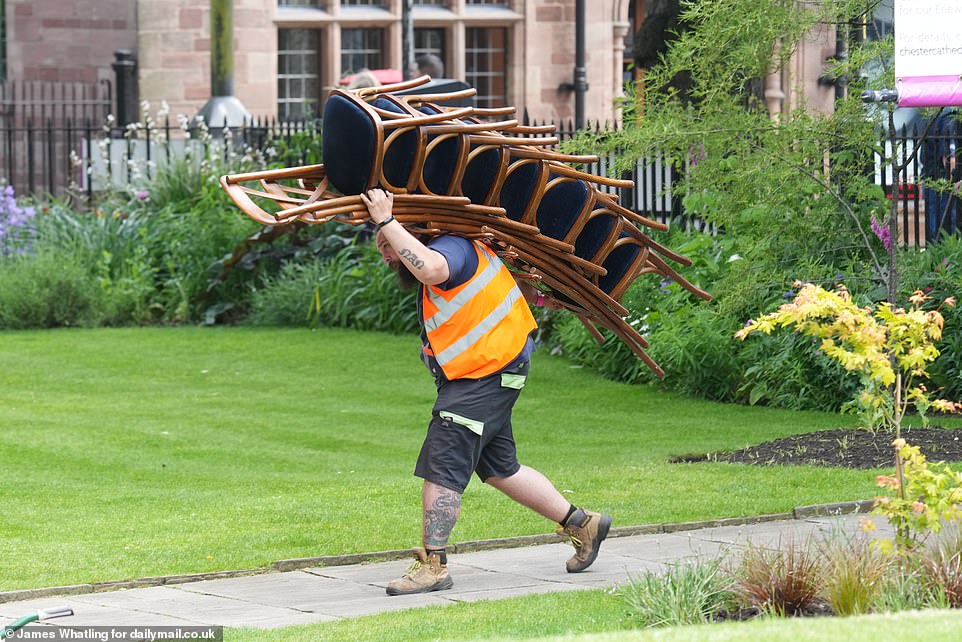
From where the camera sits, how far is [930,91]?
8.09 metres

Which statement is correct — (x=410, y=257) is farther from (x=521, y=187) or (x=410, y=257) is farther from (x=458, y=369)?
(x=521, y=187)

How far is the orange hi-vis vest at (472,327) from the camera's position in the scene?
6668 millimetres

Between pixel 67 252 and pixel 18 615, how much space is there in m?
11.7

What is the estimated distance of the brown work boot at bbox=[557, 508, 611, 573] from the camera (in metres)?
6.90

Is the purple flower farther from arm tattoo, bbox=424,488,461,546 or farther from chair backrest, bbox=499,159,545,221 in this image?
arm tattoo, bbox=424,488,461,546

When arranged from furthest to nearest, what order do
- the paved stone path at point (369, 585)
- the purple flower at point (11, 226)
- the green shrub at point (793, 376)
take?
the purple flower at point (11, 226) → the green shrub at point (793, 376) → the paved stone path at point (369, 585)

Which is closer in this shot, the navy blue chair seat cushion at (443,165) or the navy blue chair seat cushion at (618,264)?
the navy blue chair seat cushion at (443,165)

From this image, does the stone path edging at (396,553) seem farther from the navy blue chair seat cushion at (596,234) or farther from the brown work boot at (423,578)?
the navy blue chair seat cushion at (596,234)

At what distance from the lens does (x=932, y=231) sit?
13.8 m

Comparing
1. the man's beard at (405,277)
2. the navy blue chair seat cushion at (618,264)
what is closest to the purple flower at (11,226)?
the navy blue chair seat cushion at (618,264)

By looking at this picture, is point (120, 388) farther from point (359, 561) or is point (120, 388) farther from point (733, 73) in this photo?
point (359, 561)

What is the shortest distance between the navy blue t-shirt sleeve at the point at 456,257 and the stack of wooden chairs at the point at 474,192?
0.29 feet

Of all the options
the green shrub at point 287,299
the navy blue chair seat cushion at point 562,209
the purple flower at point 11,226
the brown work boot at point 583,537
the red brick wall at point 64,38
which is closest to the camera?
the brown work boot at point 583,537

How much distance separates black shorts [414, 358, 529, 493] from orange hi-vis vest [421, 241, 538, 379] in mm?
54
